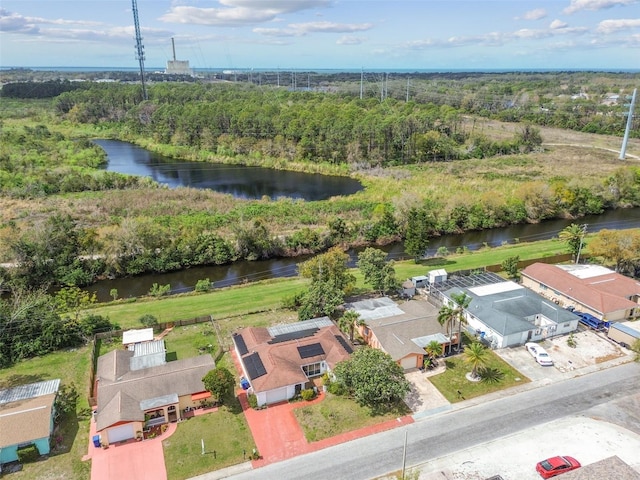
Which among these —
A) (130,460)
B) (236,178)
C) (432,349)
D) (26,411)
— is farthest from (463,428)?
(236,178)

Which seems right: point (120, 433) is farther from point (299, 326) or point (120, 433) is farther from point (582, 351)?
point (582, 351)

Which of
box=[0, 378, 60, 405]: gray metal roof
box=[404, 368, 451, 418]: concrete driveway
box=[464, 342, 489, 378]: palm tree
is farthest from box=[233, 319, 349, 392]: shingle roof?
box=[0, 378, 60, 405]: gray metal roof

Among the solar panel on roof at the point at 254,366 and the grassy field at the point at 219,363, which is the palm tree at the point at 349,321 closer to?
the grassy field at the point at 219,363

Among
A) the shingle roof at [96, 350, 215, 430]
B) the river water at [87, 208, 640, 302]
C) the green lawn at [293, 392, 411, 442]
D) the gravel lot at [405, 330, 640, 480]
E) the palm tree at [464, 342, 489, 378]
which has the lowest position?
the river water at [87, 208, 640, 302]

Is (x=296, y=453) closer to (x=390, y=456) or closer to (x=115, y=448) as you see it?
(x=390, y=456)

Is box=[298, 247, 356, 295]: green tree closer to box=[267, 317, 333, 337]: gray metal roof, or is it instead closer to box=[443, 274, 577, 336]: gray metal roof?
box=[267, 317, 333, 337]: gray metal roof
